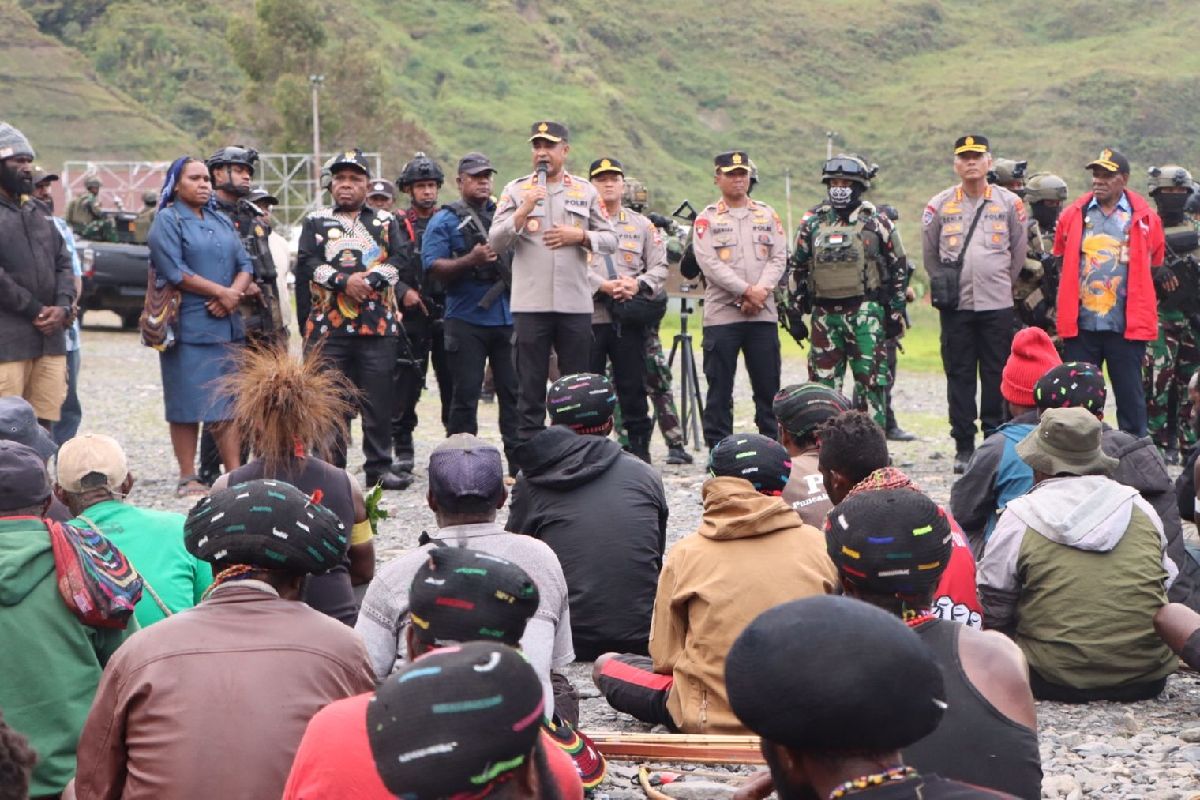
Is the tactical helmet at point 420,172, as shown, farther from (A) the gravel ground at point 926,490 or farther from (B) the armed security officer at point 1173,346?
(B) the armed security officer at point 1173,346

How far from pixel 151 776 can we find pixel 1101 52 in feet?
259

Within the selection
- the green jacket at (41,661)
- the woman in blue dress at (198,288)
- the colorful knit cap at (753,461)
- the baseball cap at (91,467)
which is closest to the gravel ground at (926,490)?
the woman in blue dress at (198,288)

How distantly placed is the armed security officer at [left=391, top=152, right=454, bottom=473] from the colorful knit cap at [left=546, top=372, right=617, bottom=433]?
16.1 ft

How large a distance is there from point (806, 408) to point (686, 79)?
2886 inches

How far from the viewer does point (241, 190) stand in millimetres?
10789

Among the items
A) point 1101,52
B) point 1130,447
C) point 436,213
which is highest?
point 1101,52

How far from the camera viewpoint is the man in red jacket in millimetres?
11094

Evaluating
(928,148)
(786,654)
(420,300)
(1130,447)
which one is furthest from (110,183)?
(786,654)

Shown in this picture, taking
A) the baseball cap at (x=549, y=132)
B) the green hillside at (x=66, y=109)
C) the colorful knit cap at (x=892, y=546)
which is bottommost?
the colorful knit cap at (x=892, y=546)

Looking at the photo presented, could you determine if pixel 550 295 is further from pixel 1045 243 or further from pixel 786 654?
pixel 786 654

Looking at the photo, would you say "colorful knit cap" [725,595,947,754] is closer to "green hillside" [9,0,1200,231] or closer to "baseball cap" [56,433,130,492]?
"baseball cap" [56,433,130,492]

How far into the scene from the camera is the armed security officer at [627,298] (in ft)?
40.0

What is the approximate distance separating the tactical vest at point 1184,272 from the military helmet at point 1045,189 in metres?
1.03

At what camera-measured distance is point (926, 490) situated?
1119cm
